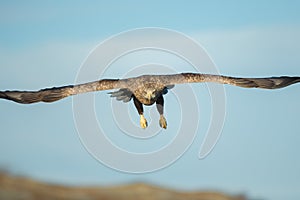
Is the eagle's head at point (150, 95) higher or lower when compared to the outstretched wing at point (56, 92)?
lower

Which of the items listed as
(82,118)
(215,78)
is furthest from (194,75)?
(82,118)

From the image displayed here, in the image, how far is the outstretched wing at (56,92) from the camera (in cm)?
7062

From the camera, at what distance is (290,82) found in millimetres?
72250

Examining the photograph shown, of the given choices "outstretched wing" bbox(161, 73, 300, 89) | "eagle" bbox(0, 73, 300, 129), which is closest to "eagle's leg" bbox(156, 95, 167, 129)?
"eagle" bbox(0, 73, 300, 129)

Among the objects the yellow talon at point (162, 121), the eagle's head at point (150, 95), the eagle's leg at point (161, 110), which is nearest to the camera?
the eagle's head at point (150, 95)

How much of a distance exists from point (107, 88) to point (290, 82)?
819 cm

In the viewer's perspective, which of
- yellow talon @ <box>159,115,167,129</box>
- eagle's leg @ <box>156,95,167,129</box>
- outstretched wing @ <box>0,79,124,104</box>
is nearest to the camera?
outstretched wing @ <box>0,79,124,104</box>

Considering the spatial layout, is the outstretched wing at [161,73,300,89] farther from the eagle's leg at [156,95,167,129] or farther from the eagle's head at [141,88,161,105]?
the eagle's leg at [156,95,167,129]

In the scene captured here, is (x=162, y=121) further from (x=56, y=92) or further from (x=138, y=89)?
(x=56, y=92)

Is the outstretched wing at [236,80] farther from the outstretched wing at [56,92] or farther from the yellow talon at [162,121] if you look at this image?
the outstretched wing at [56,92]

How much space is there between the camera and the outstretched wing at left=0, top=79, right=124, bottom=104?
2781 inches

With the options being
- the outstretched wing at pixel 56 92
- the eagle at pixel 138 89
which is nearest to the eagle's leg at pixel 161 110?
the eagle at pixel 138 89

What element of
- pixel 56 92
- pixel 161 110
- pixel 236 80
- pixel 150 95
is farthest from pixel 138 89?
pixel 236 80

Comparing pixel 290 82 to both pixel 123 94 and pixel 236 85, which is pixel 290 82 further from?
pixel 123 94
